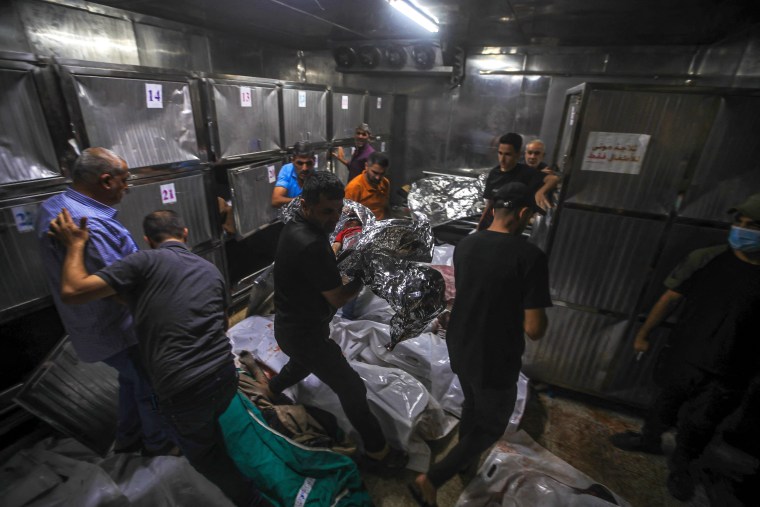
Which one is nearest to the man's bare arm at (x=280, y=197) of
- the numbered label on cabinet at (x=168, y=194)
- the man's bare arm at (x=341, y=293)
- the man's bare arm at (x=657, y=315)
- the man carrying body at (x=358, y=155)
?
the numbered label on cabinet at (x=168, y=194)

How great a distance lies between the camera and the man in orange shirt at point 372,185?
334 centimetres

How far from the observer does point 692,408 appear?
6.25 feet

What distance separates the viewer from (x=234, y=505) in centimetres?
174

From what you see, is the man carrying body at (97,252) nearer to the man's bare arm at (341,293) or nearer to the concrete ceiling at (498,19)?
the man's bare arm at (341,293)

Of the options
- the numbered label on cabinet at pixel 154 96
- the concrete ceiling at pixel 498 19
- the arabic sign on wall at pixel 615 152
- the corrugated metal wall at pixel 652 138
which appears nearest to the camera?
the corrugated metal wall at pixel 652 138

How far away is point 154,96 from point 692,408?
3.81m

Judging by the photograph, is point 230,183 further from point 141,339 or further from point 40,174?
point 141,339

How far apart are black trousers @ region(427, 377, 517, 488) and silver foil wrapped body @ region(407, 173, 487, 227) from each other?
10.2 feet

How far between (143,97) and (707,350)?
3.63 metres

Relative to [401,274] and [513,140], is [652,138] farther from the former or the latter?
[401,274]

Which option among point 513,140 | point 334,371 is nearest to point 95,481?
point 334,371

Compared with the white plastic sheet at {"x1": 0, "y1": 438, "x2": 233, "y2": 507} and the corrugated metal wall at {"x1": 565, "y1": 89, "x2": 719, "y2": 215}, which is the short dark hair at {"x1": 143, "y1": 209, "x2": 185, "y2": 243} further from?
the corrugated metal wall at {"x1": 565, "y1": 89, "x2": 719, "y2": 215}

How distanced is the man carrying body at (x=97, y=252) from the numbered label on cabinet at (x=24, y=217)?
0.91 ft

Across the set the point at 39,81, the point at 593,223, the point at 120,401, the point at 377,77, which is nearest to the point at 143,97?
the point at 39,81
